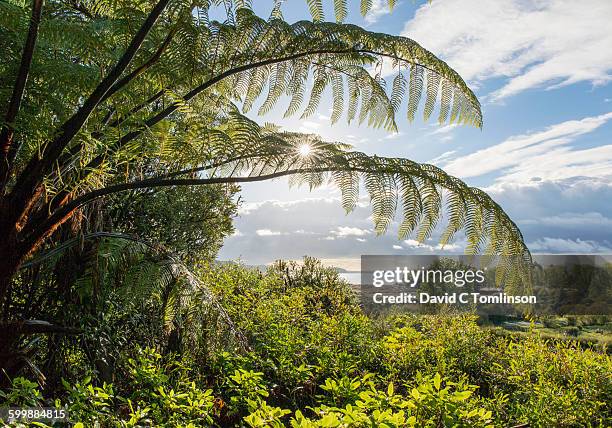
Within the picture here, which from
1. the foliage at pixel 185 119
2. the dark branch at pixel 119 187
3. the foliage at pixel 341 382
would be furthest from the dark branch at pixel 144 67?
the foliage at pixel 341 382

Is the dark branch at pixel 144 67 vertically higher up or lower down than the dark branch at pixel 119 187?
higher up

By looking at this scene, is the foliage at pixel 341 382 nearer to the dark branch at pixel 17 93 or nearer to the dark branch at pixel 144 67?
the dark branch at pixel 17 93

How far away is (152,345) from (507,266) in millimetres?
3045

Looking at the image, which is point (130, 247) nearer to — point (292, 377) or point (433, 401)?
point (292, 377)

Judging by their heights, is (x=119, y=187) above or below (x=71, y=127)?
below

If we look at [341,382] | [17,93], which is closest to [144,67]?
[17,93]

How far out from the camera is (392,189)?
2420 millimetres

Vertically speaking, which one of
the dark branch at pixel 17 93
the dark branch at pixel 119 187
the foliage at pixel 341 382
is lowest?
the foliage at pixel 341 382

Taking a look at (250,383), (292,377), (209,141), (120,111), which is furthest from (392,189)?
(292,377)

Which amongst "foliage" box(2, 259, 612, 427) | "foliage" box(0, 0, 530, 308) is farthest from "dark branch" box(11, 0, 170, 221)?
"foliage" box(2, 259, 612, 427)

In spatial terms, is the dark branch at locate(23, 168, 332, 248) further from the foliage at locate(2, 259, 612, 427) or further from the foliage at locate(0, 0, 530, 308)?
the foliage at locate(2, 259, 612, 427)

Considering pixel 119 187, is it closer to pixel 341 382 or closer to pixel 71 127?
pixel 71 127

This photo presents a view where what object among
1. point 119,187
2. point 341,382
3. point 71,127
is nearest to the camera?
point 71,127

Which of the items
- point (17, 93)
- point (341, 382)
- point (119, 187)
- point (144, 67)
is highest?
point (144, 67)
